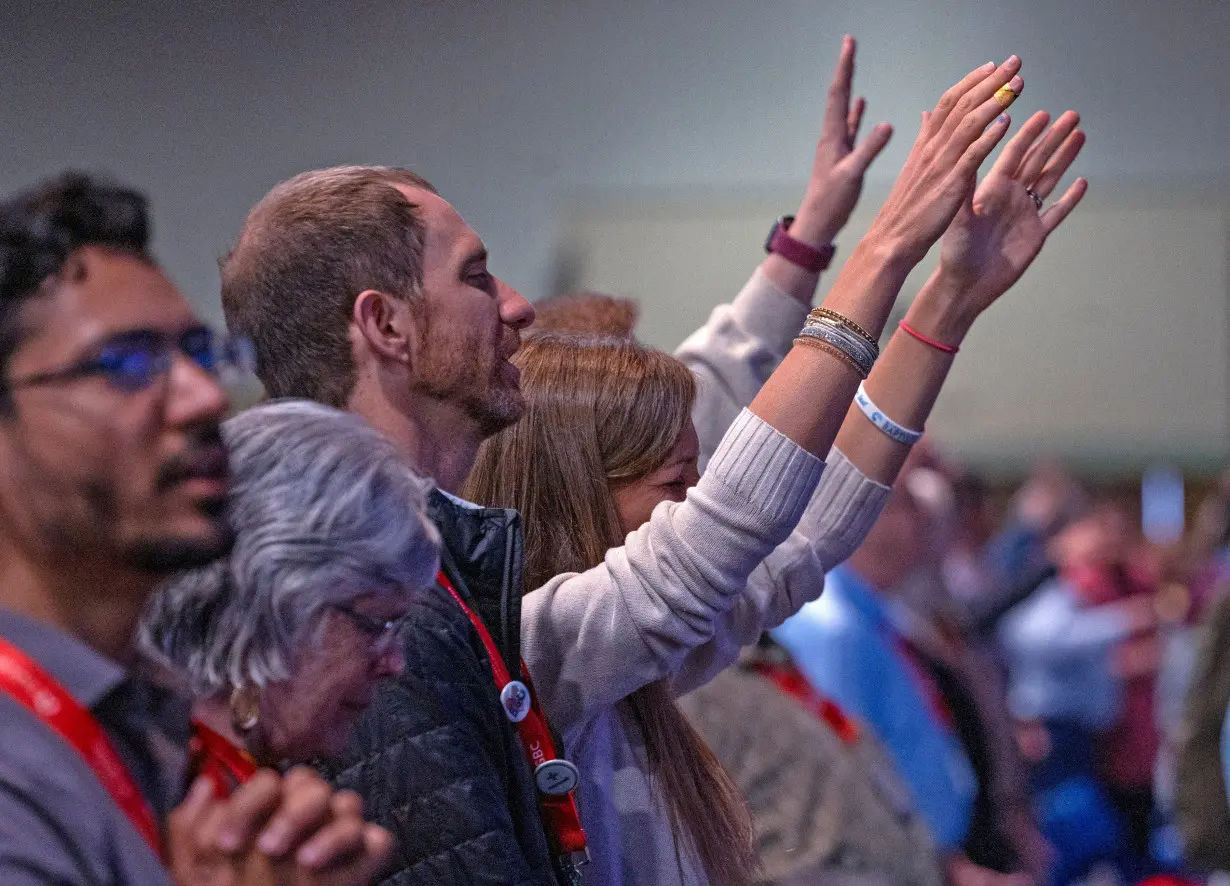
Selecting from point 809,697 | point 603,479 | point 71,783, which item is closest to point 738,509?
point 603,479

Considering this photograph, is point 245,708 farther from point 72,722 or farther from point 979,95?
point 979,95

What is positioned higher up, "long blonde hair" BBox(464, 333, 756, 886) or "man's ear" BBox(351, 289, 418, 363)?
"man's ear" BBox(351, 289, 418, 363)

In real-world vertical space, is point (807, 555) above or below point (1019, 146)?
below

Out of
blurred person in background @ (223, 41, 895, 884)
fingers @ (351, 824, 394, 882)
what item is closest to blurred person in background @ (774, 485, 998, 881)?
blurred person in background @ (223, 41, 895, 884)

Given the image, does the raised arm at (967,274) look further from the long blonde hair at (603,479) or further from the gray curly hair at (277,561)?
the gray curly hair at (277,561)

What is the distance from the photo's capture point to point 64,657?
0.73 m

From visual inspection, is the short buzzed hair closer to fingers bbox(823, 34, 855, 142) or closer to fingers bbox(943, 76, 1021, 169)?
fingers bbox(943, 76, 1021, 169)

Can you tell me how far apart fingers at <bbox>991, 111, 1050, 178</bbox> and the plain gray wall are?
8.27ft

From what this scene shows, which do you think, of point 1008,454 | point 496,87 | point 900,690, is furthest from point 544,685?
point 1008,454

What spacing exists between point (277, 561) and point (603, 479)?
556 mm

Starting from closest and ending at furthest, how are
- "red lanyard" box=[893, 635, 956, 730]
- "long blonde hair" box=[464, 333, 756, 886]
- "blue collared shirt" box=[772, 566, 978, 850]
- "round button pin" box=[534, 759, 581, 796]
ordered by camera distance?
"round button pin" box=[534, 759, 581, 796] < "long blonde hair" box=[464, 333, 756, 886] < "blue collared shirt" box=[772, 566, 978, 850] < "red lanyard" box=[893, 635, 956, 730]

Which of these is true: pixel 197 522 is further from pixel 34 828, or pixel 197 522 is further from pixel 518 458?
pixel 518 458

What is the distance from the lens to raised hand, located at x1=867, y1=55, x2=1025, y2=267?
1236mm

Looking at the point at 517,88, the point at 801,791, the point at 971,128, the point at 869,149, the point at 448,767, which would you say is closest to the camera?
the point at 448,767
